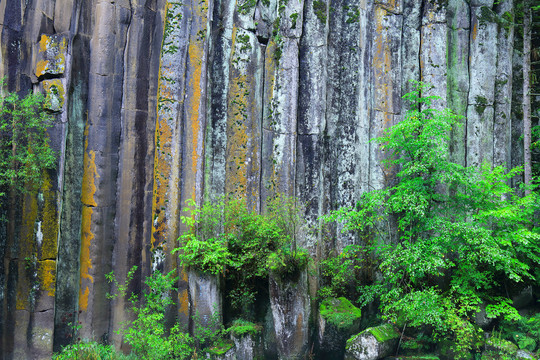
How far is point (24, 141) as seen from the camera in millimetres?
8602

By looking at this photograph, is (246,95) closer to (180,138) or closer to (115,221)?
(180,138)

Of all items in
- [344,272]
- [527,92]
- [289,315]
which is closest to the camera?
[289,315]

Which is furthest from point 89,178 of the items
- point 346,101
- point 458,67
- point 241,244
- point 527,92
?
point 527,92

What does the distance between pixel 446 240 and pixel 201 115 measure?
5902 mm

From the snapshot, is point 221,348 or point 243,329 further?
point 243,329

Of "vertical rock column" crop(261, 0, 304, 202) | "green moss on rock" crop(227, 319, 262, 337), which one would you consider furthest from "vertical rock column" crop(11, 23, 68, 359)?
"vertical rock column" crop(261, 0, 304, 202)

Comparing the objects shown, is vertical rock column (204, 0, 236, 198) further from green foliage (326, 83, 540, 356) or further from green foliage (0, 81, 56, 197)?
green foliage (0, 81, 56, 197)

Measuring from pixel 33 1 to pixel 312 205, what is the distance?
25.4 ft

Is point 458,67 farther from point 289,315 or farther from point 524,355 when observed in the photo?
point 289,315

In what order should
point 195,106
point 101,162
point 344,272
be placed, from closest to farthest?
point 101,162 < point 195,106 < point 344,272

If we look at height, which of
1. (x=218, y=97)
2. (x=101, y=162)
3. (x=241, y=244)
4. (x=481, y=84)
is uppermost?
(x=481, y=84)

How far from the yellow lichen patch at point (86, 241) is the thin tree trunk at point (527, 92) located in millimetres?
10898

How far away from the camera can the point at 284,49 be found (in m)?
10.4

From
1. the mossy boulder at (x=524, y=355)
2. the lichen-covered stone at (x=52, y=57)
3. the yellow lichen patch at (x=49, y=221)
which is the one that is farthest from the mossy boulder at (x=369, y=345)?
the lichen-covered stone at (x=52, y=57)
